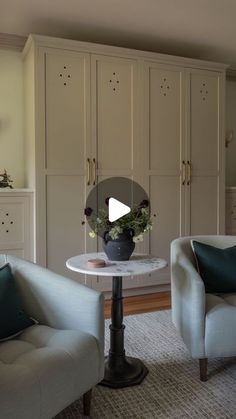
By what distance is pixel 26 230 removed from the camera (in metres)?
3.13

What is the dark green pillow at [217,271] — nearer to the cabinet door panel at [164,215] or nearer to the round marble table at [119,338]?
the round marble table at [119,338]

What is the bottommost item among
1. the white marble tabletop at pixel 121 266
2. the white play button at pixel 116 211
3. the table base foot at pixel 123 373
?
the table base foot at pixel 123 373

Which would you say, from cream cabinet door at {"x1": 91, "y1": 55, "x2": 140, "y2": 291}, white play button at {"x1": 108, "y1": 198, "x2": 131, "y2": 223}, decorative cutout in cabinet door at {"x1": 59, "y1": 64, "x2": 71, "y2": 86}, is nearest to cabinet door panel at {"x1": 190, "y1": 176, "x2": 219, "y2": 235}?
cream cabinet door at {"x1": 91, "y1": 55, "x2": 140, "y2": 291}

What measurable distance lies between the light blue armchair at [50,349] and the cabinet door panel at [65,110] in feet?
4.94

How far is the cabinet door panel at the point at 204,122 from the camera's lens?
372 cm

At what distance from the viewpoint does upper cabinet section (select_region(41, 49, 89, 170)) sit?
312 cm

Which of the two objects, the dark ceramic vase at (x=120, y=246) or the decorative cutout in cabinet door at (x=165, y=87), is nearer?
the dark ceramic vase at (x=120, y=246)

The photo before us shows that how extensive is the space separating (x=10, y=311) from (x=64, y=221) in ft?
5.34

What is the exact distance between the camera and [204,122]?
379 centimetres

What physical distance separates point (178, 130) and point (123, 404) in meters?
2.67

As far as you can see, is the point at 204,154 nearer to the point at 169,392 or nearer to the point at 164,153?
the point at 164,153

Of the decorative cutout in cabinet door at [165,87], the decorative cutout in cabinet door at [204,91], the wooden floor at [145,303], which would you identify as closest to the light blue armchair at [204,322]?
the wooden floor at [145,303]

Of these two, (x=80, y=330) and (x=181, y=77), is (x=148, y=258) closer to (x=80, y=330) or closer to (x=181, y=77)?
(x=80, y=330)

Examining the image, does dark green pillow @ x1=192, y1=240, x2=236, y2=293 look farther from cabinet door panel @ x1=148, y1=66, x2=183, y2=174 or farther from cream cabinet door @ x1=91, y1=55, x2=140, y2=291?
cabinet door panel @ x1=148, y1=66, x2=183, y2=174
